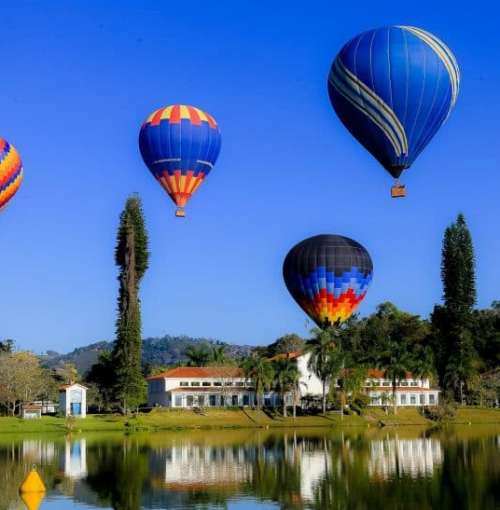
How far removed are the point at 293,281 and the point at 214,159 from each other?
27.4 m

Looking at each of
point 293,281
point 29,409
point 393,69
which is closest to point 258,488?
point 393,69

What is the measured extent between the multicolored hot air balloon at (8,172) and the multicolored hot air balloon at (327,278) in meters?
29.7

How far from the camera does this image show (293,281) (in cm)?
8850

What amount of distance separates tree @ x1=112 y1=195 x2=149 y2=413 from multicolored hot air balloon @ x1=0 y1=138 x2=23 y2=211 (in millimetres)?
28442

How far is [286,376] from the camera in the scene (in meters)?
99.4

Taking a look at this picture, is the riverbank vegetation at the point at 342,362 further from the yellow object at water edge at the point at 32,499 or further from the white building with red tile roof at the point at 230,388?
the yellow object at water edge at the point at 32,499

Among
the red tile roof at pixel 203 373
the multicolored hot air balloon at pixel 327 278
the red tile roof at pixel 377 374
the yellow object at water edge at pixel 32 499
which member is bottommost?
the yellow object at water edge at pixel 32 499

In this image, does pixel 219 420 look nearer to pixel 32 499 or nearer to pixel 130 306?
pixel 130 306

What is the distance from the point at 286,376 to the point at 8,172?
4287 centimetres

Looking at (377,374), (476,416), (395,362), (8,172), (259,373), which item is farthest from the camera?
(377,374)

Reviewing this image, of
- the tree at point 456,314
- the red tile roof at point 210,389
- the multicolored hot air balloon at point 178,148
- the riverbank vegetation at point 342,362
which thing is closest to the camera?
the multicolored hot air balloon at point 178,148

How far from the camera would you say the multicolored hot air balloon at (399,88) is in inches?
2019

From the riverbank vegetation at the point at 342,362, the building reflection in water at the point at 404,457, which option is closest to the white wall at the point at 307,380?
the riverbank vegetation at the point at 342,362

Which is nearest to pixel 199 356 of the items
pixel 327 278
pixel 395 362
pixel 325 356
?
pixel 395 362
